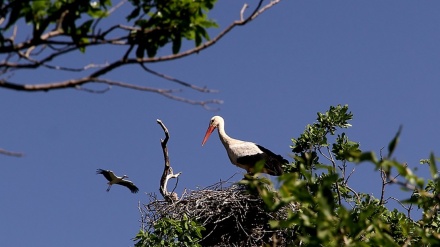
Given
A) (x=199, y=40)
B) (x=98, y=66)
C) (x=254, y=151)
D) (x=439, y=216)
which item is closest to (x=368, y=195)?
(x=439, y=216)

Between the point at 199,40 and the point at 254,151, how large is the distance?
894 cm

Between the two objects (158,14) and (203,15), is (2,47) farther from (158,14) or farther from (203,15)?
(203,15)

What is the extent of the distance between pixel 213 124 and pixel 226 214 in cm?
365

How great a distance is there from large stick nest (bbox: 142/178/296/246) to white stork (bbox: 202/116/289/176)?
92cm

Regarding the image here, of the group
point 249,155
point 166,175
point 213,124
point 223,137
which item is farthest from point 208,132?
point 166,175

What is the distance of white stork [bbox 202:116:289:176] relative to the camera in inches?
489

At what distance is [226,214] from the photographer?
11.4 m

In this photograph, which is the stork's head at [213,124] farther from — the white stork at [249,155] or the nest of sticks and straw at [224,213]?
the nest of sticks and straw at [224,213]

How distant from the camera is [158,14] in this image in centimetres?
404

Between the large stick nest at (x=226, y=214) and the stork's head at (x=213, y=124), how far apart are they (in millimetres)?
3274

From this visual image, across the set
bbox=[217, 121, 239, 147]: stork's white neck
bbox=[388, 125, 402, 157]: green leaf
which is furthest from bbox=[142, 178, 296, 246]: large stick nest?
bbox=[388, 125, 402, 157]: green leaf

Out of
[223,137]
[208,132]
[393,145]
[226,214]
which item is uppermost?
[208,132]

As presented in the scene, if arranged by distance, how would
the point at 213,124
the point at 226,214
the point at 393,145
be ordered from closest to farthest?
the point at 393,145 < the point at 226,214 < the point at 213,124

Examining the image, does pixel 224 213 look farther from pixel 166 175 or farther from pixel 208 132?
pixel 208 132
